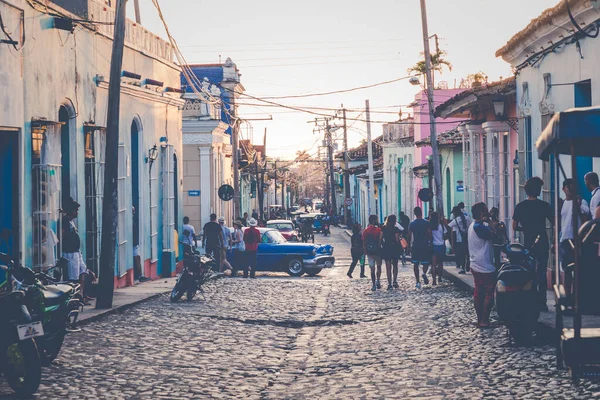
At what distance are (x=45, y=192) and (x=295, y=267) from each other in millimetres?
13229

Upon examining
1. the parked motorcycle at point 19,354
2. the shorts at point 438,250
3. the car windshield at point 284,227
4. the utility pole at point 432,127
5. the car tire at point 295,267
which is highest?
the utility pole at point 432,127

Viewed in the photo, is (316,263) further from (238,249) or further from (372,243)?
(372,243)

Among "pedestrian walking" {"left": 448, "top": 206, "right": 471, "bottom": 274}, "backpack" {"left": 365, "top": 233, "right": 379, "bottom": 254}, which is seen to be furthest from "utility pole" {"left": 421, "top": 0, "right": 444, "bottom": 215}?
"backpack" {"left": 365, "top": 233, "right": 379, "bottom": 254}

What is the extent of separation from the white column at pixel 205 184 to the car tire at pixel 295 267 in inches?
555

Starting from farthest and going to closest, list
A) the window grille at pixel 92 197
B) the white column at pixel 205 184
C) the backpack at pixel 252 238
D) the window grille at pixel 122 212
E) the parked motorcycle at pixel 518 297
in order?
1. the white column at pixel 205 184
2. the backpack at pixel 252 238
3. the window grille at pixel 122 212
4. the window grille at pixel 92 197
5. the parked motorcycle at pixel 518 297

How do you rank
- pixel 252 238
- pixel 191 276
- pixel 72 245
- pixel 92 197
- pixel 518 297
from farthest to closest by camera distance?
pixel 252 238, pixel 92 197, pixel 191 276, pixel 72 245, pixel 518 297

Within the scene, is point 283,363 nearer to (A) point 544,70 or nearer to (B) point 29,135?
(B) point 29,135

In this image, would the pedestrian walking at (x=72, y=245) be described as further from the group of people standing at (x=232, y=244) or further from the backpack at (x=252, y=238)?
the group of people standing at (x=232, y=244)

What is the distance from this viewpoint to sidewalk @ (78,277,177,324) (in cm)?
1374

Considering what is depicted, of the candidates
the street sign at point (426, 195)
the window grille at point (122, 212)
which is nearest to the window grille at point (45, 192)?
the window grille at point (122, 212)

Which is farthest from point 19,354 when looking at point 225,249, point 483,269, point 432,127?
point 432,127

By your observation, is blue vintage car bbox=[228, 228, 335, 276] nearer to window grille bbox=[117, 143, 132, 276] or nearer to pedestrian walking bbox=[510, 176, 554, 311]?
window grille bbox=[117, 143, 132, 276]

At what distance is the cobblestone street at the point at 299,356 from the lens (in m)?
8.72

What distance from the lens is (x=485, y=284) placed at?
12.4 m
